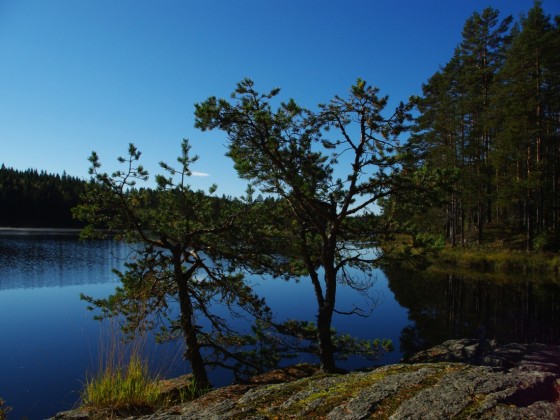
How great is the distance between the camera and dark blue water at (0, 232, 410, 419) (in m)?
9.71

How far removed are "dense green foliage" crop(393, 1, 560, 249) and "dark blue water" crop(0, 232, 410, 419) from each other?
8.74 meters

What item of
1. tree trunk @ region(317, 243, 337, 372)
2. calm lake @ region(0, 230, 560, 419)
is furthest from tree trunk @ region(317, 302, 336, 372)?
calm lake @ region(0, 230, 560, 419)

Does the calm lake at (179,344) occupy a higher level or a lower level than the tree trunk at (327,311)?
lower

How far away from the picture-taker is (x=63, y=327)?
15.2 metres

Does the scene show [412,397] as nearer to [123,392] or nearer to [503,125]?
[123,392]

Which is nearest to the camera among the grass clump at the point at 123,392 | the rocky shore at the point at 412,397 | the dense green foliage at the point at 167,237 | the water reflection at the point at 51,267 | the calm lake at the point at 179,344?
the rocky shore at the point at 412,397

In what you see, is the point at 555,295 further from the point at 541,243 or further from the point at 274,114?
the point at 274,114

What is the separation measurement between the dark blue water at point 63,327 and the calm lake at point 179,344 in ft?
0.10

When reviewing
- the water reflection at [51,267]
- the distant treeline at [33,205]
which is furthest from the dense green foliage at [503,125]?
the distant treeline at [33,205]

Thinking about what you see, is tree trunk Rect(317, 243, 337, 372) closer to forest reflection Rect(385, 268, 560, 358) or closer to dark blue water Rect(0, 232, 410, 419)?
dark blue water Rect(0, 232, 410, 419)

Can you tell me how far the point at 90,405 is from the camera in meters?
5.70

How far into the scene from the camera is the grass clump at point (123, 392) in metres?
5.64

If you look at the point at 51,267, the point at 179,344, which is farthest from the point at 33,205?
the point at 179,344

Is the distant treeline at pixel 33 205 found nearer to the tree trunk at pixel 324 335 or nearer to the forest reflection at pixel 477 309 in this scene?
the forest reflection at pixel 477 309
